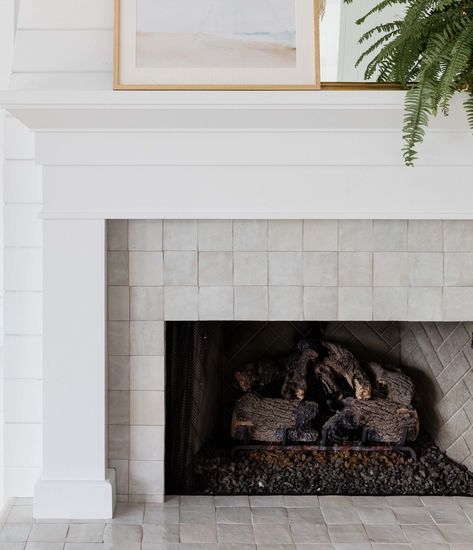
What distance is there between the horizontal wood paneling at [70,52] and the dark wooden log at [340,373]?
1.27m

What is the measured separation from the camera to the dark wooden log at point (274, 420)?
2484mm

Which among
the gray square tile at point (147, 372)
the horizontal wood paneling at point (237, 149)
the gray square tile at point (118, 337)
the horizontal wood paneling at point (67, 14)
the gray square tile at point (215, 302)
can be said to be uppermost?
the horizontal wood paneling at point (67, 14)

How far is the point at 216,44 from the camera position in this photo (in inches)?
82.0

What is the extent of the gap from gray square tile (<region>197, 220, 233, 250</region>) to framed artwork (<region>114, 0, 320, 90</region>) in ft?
1.39

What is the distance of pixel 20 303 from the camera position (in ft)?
7.73

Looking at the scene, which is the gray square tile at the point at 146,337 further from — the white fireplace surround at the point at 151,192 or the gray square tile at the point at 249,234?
the gray square tile at the point at 249,234

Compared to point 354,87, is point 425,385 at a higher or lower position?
lower

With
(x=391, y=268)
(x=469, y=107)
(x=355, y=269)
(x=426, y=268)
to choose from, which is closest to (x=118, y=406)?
(x=355, y=269)

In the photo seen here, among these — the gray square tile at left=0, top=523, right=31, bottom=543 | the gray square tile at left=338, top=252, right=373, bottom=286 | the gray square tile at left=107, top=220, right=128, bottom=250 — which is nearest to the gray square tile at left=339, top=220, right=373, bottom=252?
the gray square tile at left=338, top=252, right=373, bottom=286

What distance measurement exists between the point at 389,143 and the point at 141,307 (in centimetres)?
94

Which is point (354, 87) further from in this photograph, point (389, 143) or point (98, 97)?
point (98, 97)

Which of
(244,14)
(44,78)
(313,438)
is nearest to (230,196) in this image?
(244,14)

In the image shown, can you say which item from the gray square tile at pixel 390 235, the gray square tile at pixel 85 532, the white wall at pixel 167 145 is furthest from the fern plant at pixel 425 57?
the gray square tile at pixel 85 532

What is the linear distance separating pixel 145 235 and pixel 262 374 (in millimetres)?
737
